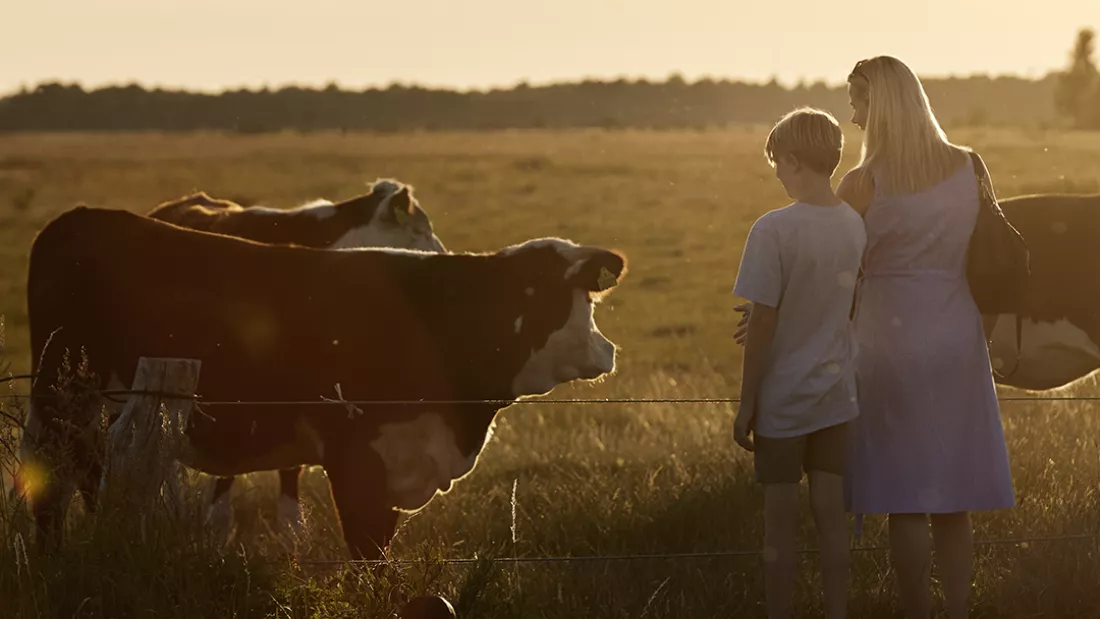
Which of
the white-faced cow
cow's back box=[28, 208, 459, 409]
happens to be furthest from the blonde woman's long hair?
the white-faced cow

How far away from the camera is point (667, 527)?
20.1 feet

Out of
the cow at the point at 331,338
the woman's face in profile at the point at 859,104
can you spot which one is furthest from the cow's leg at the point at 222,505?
the woman's face in profile at the point at 859,104

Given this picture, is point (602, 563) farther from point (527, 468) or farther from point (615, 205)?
point (615, 205)

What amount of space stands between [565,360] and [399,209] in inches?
136

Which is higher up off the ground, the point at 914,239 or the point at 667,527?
the point at 914,239

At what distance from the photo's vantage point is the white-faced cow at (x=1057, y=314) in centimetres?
780

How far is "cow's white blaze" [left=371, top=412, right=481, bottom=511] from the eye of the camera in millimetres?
5621

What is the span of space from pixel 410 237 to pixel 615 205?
92.4ft

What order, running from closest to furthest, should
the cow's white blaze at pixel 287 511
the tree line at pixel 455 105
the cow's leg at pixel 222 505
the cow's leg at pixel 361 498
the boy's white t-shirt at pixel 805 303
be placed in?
the boy's white t-shirt at pixel 805 303
the cow's leg at pixel 361 498
the cow's leg at pixel 222 505
the cow's white blaze at pixel 287 511
the tree line at pixel 455 105

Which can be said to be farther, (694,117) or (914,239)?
(694,117)

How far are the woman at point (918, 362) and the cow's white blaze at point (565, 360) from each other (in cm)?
163

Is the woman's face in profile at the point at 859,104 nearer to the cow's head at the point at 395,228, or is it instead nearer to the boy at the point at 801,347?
the boy at the point at 801,347

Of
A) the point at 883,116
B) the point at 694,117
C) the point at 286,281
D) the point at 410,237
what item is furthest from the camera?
the point at 694,117

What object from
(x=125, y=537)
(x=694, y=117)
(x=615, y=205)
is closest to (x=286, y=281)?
(x=125, y=537)
